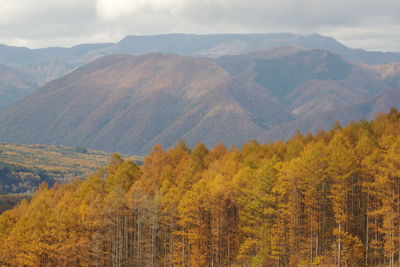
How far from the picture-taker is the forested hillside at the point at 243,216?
77250 mm

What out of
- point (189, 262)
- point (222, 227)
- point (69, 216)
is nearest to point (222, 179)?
point (222, 227)

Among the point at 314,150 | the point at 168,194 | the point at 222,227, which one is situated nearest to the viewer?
the point at 314,150

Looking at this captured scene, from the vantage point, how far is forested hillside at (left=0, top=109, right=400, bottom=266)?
77250mm

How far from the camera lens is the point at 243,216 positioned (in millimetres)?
85938

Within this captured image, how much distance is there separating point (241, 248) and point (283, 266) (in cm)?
648

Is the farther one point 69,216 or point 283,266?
point 69,216

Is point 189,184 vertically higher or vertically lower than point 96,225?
higher

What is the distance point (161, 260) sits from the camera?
9800cm

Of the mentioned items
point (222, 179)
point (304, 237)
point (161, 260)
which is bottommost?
point (161, 260)

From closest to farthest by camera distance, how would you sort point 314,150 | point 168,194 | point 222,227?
point 314,150
point 222,227
point 168,194

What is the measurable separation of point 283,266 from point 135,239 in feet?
98.2

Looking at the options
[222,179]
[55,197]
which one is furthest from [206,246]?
[55,197]

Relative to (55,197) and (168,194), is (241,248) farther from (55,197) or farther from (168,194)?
(55,197)

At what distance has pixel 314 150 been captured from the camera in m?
80.7
